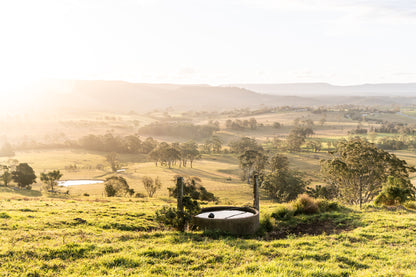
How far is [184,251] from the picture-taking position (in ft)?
34.0

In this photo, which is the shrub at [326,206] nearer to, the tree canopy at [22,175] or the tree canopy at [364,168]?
the tree canopy at [364,168]

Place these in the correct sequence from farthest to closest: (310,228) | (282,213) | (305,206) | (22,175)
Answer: (22,175)
(305,206)
(282,213)
(310,228)

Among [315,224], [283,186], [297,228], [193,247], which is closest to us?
[193,247]

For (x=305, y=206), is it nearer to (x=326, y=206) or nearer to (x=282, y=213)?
(x=282, y=213)

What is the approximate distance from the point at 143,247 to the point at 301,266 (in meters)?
5.67

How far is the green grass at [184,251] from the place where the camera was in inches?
342

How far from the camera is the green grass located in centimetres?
868

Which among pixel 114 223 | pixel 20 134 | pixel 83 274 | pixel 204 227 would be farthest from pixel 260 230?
pixel 20 134

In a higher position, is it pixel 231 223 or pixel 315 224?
pixel 231 223

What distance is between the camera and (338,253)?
10.5 m

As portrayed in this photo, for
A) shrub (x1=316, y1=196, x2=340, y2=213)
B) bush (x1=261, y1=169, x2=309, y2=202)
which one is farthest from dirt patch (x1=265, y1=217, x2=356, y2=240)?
bush (x1=261, y1=169, x2=309, y2=202)

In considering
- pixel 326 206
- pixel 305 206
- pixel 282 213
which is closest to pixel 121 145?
pixel 326 206

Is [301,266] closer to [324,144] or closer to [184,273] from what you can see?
[184,273]

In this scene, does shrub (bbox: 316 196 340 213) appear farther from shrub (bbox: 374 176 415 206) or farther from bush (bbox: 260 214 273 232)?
bush (bbox: 260 214 273 232)
